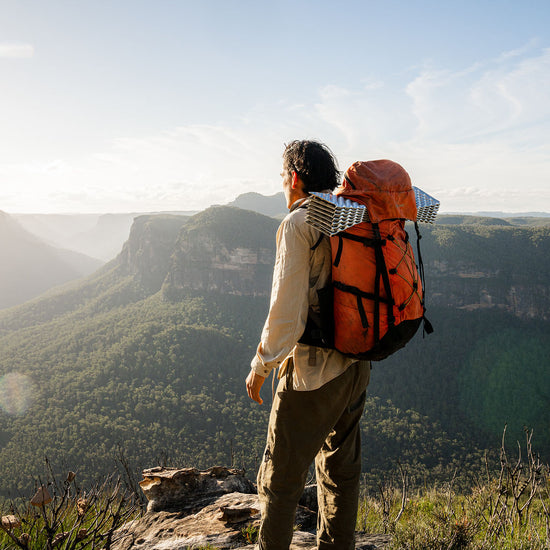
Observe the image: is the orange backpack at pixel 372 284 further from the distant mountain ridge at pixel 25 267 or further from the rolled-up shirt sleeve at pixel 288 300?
the distant mountain ridge at pixel 25 267

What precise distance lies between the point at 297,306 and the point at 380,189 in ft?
2.05

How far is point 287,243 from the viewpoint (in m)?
1.44

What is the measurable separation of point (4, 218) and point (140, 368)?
9995cm

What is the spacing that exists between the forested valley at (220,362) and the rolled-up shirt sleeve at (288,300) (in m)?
11.5

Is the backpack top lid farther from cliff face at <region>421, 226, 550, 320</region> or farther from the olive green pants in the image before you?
cliff face at <region>421, 226, 550, 320</region>

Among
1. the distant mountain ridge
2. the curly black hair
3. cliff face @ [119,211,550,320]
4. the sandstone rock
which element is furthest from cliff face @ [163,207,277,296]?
the distant mountain ridge

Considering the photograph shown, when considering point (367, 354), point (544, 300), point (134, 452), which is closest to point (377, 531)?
point (367, 354)

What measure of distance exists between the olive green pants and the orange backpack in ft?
0.78

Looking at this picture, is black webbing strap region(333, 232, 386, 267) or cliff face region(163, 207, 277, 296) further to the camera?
cliff face region(163, 207, 277, 296)

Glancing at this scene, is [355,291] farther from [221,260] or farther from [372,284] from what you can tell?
[221,260]

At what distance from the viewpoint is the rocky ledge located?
215 centimetres

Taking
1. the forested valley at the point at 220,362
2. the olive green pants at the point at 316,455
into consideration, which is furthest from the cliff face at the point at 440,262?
the olive green pants at the point at 316,455

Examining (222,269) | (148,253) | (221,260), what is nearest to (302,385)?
(222,269)

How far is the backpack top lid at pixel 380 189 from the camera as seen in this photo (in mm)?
1512
